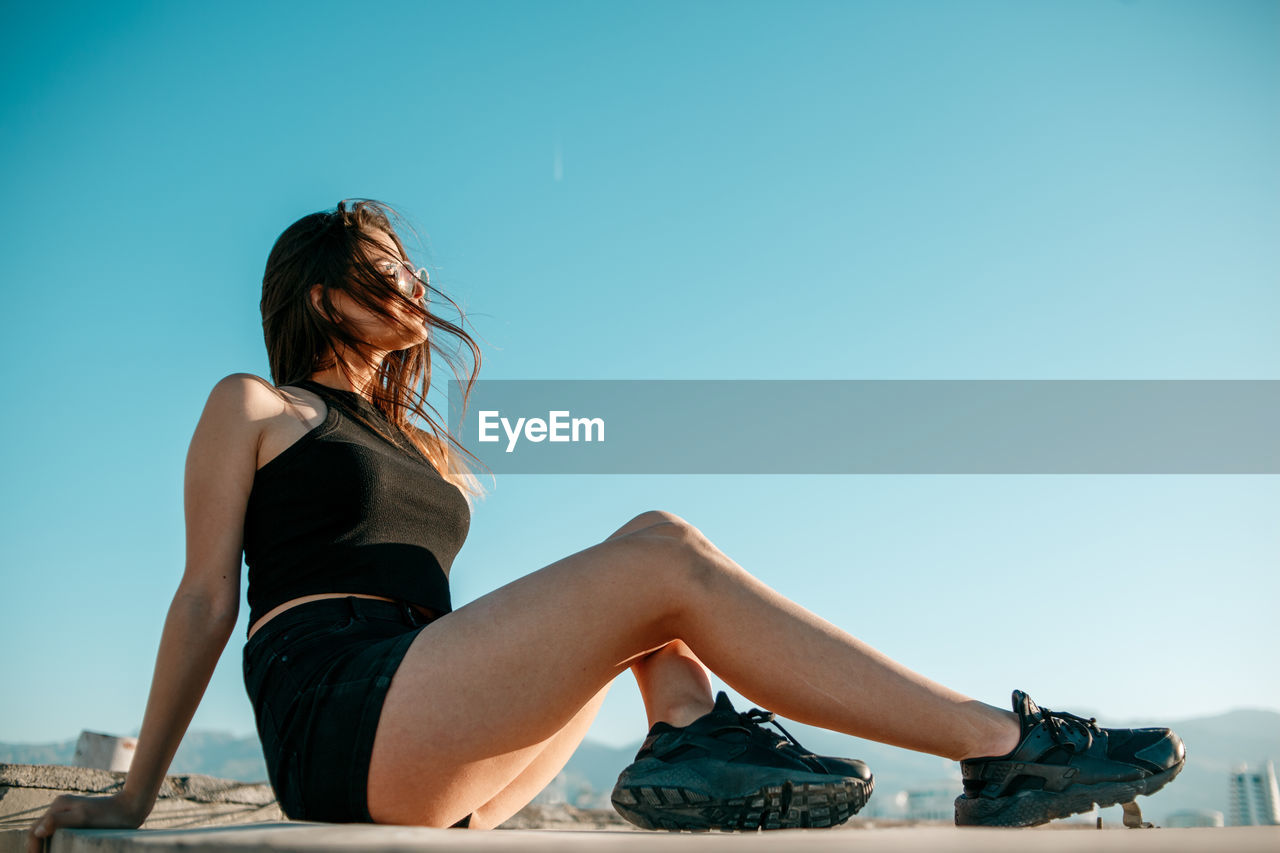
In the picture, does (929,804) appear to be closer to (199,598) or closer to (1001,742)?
(1001,742)

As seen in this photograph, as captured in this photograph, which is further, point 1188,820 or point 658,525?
point 1188,820

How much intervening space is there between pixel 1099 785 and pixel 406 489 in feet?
5.30

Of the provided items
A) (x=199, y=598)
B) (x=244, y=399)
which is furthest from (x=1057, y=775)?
(x=244, y=399)

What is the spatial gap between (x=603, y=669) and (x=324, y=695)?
0.53 m

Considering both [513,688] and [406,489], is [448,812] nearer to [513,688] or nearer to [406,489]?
[513,688]

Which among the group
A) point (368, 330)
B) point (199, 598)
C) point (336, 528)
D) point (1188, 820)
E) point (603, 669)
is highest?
point (368, 330)

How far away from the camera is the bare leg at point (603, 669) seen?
1.57m

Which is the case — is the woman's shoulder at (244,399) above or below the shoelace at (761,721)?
above

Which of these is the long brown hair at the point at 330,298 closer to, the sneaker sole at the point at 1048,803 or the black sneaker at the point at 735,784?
the black sneaker at the point at 735,784

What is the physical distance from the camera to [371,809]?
161 centimetres

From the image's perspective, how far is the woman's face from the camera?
2496mm

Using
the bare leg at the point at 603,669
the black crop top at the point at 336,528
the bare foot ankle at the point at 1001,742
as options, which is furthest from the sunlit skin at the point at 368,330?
the bare foot ankle at the point at 1001,742

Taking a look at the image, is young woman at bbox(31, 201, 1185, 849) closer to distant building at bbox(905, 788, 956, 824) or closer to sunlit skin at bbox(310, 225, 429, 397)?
distant building at bbox(905, 788, 956, 824)

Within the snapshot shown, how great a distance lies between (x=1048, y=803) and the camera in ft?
5.42
